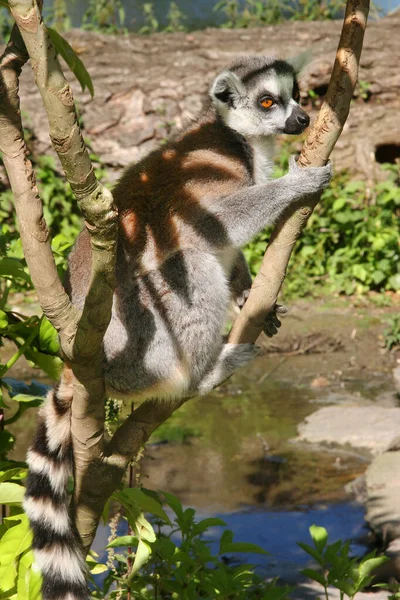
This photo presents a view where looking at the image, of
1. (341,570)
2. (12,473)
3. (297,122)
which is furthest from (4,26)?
(341,570)

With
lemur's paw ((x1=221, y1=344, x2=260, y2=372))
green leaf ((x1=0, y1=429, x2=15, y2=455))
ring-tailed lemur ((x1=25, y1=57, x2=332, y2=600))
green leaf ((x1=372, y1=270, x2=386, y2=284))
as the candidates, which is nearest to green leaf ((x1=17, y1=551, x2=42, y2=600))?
green leaf ((x1=0, y1=429, x2=15, y2=455))

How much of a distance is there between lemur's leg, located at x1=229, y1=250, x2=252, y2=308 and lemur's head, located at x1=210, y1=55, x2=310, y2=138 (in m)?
0.60

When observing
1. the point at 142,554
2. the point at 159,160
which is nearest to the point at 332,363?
the point at 159,160

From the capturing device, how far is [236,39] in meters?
10.5

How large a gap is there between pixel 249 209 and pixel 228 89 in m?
0.81

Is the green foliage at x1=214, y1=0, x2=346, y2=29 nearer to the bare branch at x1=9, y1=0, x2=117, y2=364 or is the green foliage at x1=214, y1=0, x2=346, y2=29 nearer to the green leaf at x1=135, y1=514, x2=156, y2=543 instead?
the green leaf at x1=135, y1=514, x2=156, y2=543

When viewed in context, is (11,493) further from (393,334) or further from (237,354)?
(393,334)

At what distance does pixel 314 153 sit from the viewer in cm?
279

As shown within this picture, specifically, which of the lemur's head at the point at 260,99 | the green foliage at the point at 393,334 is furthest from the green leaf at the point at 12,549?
the green foliage at the point at 393,334

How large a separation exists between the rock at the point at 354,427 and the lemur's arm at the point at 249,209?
2901mm

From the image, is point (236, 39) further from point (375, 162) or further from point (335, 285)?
point (335, 285)

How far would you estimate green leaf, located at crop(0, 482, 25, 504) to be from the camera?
246 centimetres

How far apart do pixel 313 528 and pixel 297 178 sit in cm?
127

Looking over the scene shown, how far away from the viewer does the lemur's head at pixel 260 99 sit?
3.75 m
